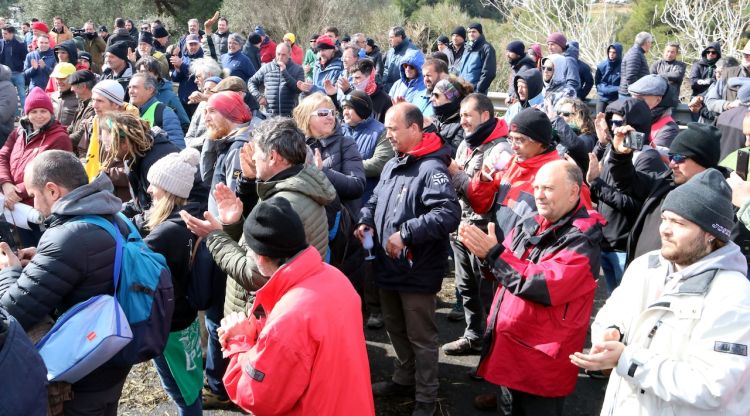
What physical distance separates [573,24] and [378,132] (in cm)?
1533

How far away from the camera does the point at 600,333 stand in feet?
9.31

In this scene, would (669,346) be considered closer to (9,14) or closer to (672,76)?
(672,76)

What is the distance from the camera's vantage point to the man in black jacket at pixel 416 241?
4281 mm

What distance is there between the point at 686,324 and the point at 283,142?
2.19 metres

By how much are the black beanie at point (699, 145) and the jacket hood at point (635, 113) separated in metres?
0.97

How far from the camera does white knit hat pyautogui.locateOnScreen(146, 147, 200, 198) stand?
393 centimetres

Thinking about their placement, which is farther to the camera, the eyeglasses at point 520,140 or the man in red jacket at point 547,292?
the eyeglasses at point 520,140

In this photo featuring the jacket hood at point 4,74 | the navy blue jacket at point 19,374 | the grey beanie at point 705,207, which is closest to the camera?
the navy blue jacket at point 19,374

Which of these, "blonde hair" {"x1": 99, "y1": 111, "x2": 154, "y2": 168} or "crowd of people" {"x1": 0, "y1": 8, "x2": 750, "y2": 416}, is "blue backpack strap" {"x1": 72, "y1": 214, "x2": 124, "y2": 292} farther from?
"blonde hair" {"x1": 99, "y1": 111, "x2": 154, "y2": 168}

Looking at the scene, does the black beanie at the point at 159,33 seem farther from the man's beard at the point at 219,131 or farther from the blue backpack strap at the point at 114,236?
the blue backpack strap at the point at 114,236

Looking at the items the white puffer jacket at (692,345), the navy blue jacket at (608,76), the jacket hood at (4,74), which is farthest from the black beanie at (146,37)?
the white puffer jacket at (692,345)

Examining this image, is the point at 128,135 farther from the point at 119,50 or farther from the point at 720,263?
the point at 119,50

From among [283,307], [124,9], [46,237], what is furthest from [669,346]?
[124,9]

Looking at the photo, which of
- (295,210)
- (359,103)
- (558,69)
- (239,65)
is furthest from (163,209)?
(239,65)
